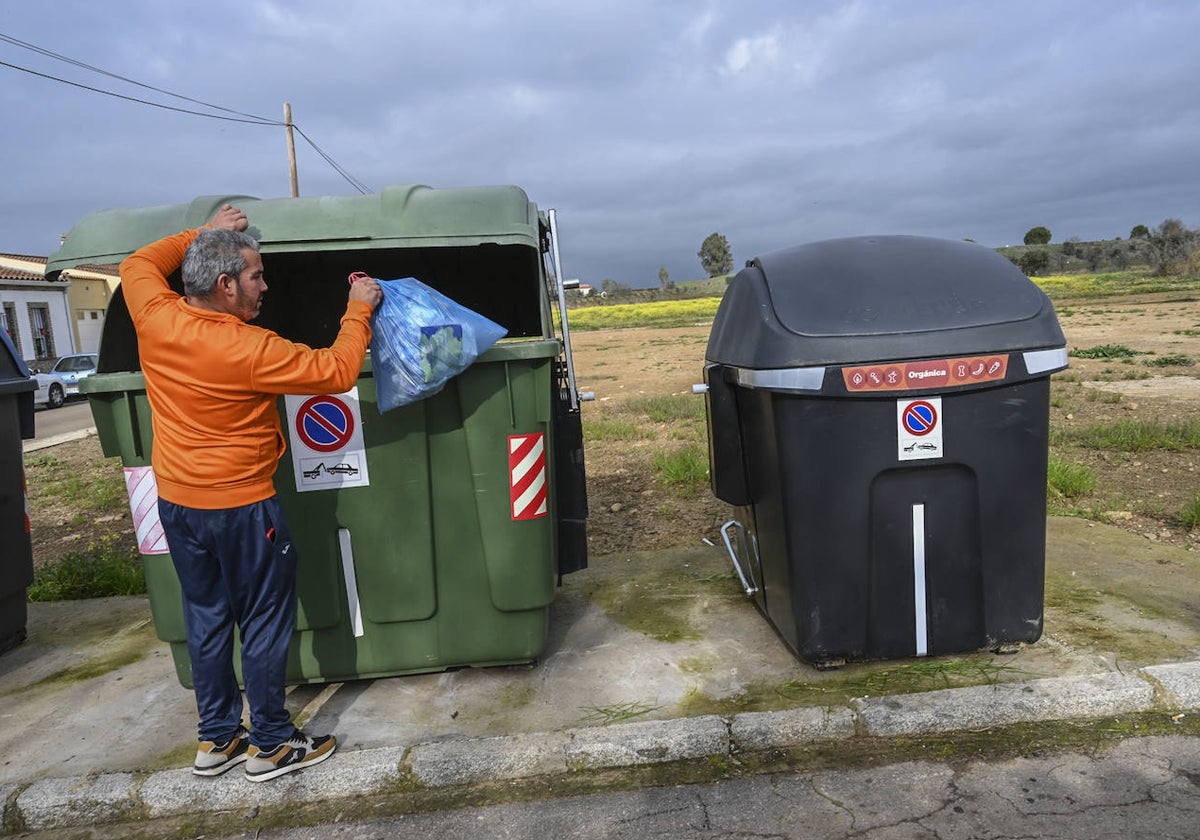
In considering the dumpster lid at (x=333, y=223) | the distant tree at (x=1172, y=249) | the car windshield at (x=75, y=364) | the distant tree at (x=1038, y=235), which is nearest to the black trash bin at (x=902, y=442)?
the dumpster lid at (x=333, y=223)

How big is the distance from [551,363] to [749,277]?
3.03 ft

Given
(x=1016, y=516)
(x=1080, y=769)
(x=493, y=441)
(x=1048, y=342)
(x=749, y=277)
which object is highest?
(x=749, y=277)

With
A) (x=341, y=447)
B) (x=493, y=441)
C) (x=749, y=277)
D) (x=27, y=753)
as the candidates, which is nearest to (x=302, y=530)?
(x=341, y=447)

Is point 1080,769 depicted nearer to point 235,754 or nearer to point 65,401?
point 235,754

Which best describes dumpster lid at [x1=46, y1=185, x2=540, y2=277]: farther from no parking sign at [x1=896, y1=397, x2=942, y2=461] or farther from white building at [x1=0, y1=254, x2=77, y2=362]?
white building at [x1=0, y1=254, x2=77, y2=362]

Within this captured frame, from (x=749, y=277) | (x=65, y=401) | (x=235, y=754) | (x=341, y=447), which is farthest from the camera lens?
(x=65, y=401)

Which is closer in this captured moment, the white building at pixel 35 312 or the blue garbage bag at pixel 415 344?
the blue garbage bag at pixel 415 344

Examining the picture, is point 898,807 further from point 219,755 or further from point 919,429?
point 219,755

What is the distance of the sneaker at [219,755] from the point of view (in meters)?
2.76

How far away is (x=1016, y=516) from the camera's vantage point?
3.09 metres

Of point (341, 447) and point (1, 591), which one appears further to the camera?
point (1, 591)

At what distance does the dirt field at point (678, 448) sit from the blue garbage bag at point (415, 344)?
8.68 feet

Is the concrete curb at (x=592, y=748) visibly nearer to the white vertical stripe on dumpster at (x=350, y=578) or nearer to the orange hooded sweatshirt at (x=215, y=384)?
the white vertical stripe on dumpster at (x=350, y=578)

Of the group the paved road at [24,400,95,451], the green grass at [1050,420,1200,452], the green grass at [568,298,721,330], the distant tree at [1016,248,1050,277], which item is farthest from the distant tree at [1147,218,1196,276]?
the paved road at [24,400,95,451]
